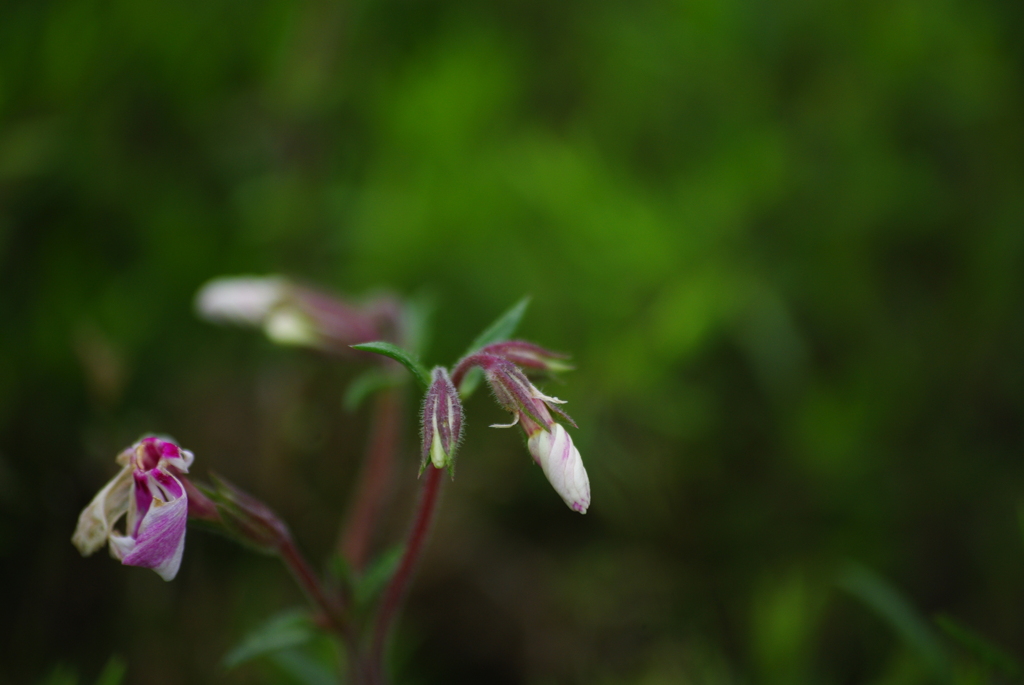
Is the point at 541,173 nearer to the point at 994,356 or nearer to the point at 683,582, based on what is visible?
the point at 683,582

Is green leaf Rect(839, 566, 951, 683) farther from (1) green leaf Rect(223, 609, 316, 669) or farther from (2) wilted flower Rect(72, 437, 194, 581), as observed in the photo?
(2) wilted flower Rect(72, 437, 194, 581)

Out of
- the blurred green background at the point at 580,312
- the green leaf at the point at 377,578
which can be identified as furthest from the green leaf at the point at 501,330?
the blurred green background at the point at 580,312

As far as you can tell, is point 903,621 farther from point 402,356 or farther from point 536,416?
point 402,356

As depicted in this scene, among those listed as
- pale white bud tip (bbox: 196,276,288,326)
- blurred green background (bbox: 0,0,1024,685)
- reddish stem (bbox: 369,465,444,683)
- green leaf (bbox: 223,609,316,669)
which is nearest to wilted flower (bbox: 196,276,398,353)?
pale white bud tip (bbox: 196,276,288,326)

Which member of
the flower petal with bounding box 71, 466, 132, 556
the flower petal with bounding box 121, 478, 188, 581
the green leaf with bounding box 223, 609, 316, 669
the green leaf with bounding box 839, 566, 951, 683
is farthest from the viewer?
the green leaf with bounding box 839, 566, 951, 683

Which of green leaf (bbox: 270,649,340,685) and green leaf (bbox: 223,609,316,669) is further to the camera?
green leaf (bbox: 270,649,340,685)

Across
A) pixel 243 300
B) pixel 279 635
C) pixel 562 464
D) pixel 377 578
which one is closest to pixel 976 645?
pixel 562 464
